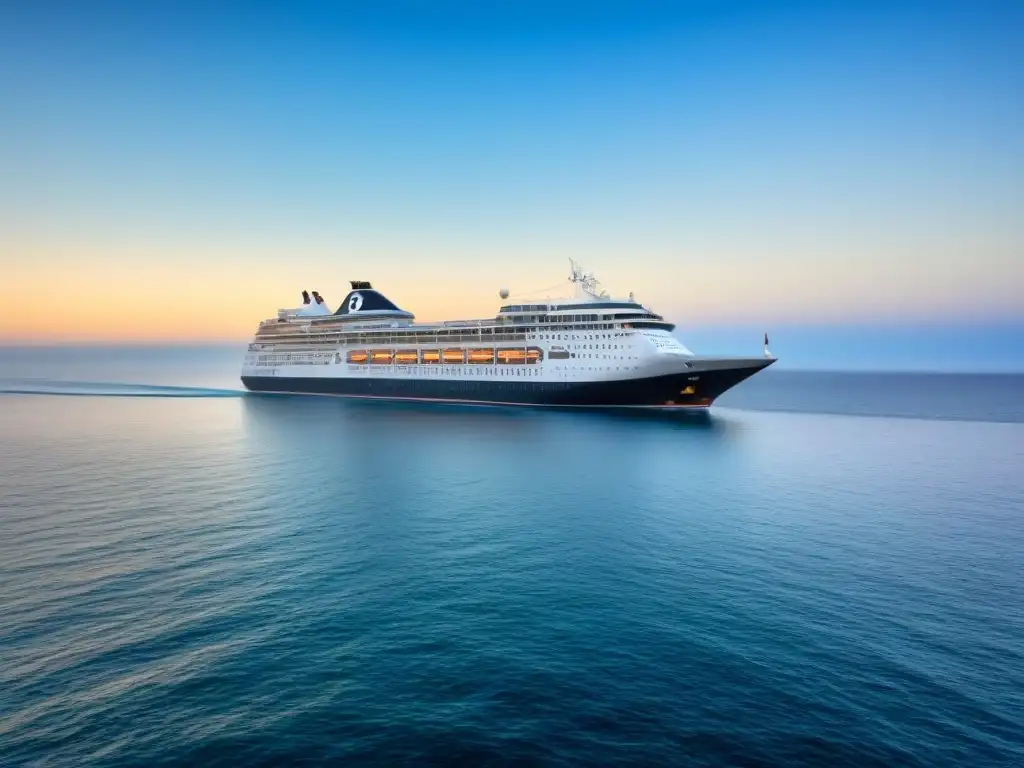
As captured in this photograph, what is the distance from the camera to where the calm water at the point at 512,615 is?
42.7 ft

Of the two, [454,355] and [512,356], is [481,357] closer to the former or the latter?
[454,355]

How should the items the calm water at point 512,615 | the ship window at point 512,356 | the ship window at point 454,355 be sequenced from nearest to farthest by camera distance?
the calm water at point 512,615 < the ship window at point 512,356 < the ship window at point 454,355

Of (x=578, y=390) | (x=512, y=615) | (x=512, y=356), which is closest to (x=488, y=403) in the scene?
(x=512, y=356)

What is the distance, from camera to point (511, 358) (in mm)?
84938

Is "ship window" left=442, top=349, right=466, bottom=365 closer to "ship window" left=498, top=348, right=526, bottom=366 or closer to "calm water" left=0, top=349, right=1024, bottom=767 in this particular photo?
"ship window" left=498, top=348, right=526, bottom=366

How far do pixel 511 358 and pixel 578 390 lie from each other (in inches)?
485

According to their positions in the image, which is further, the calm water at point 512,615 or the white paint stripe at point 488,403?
the white paint stripe at point 488,403

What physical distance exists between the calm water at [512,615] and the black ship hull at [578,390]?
1214 inches

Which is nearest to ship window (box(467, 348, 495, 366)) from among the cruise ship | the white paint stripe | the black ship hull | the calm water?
the cruise ship

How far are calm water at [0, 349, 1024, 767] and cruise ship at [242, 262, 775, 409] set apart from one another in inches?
1294

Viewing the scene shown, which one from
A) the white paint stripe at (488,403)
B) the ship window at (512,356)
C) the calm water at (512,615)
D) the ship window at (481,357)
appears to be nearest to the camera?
the calm water at (512,615)

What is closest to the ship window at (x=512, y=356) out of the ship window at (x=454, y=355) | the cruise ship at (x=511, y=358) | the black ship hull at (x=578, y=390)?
the cruise ship at (x=511, y=358)

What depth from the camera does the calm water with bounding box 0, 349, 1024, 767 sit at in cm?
1302

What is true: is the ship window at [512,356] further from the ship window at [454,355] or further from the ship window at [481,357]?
the ship window at [454,355]
